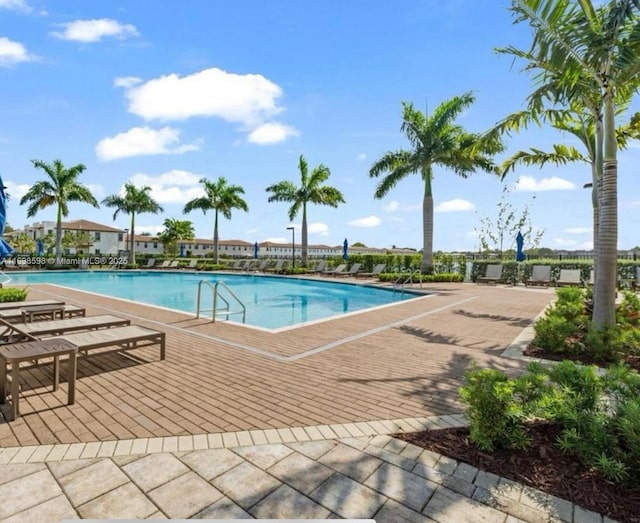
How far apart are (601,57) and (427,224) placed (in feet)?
47.1

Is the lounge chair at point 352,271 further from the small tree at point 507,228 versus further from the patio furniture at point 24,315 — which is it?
the patio furniture at point 24,315

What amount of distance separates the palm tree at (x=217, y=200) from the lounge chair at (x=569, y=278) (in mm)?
25362

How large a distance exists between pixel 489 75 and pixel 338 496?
1114cm

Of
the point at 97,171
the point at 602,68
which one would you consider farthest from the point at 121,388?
the point at 97,171

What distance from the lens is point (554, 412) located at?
9.20 feet

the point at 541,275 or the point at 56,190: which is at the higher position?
the point at 56,190

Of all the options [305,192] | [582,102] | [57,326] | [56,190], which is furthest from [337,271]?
[56,190]

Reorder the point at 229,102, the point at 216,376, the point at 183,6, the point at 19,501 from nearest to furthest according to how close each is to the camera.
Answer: the point at 19,501, the point at 216,376, the point at 183,6, the point at 229,102

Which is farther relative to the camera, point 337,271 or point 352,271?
point 337,271

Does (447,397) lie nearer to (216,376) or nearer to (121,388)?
(216,376)

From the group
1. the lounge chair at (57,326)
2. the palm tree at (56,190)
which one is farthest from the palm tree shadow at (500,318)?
the palm tree at (56,190)

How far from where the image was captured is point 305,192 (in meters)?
27.2

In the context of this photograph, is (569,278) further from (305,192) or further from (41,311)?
(41,311)

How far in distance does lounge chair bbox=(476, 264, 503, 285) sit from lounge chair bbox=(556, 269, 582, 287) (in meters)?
2.66
